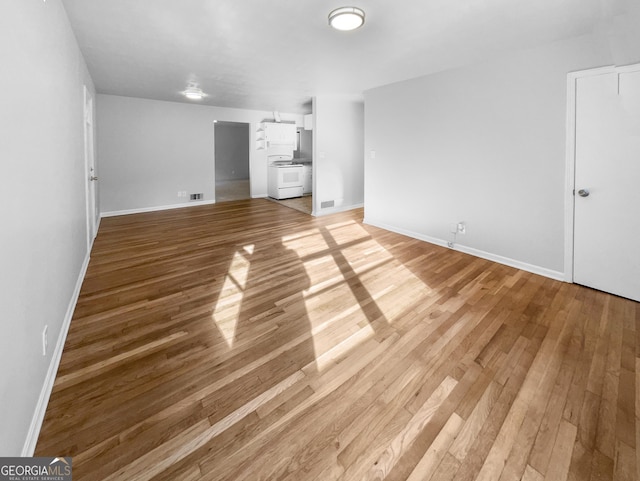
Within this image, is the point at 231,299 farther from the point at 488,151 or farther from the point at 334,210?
the point at 334,210

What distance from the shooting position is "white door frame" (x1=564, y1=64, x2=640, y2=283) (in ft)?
9.47

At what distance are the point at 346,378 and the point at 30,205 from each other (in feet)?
6.18

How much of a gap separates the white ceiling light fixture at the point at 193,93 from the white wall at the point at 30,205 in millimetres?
3087

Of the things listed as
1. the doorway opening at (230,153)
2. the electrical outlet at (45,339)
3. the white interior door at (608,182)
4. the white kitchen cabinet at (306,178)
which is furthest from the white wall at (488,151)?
the doorway opening at (230,153)

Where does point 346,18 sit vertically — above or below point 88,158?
above

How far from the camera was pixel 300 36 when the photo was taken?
9.65ft

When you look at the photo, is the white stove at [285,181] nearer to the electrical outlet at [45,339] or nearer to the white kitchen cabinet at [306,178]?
the white kitchen cabinet at [306,178]

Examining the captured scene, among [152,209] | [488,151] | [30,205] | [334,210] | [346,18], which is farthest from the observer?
[152,209]

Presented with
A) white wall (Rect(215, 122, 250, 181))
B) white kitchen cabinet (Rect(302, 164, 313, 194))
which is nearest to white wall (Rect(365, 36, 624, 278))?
white kitchen cabinet (Rect(302, 164, 313, 194))

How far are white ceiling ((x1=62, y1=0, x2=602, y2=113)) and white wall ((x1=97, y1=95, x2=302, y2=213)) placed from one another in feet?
5.54

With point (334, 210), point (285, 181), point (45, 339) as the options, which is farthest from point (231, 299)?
point (285, 181)

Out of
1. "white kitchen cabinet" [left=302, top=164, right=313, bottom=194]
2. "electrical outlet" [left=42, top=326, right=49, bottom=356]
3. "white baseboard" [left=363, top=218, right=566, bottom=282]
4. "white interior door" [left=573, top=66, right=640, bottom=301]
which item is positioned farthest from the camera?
"white kitchen cabinet" [left=302, top=164, right=313, bottom=194]

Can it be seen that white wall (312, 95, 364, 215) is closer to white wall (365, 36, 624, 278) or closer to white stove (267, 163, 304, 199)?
white wall (365, 36, 624, 278)

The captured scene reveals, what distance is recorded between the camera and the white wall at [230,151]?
12.8 m
